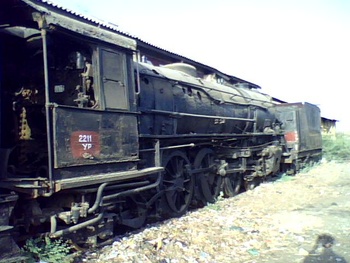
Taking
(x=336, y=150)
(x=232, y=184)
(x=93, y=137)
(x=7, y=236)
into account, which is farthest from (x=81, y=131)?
(x=336, y=150)

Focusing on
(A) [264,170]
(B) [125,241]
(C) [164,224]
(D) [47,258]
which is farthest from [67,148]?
(A) [264,170]

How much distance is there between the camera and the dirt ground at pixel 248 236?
435cm

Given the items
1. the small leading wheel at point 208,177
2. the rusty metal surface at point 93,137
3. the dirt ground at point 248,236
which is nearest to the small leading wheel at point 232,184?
the small leading wheel at point 208,177

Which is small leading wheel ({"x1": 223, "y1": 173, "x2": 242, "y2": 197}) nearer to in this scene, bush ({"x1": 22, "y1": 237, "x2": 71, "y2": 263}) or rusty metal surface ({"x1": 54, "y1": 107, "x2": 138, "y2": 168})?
rusty metal surface ({"x1": 54, "y1": 107, "x2": 138, "y2": 168})

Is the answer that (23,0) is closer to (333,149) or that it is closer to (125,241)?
(125,241)

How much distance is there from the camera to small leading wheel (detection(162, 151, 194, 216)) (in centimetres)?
642

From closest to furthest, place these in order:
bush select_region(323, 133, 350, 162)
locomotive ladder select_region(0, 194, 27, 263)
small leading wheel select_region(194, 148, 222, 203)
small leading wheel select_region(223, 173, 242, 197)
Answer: locomotive ladder select_region(0, 194, 27, 263), small leading wheel select_region(194, 148, 222, 203), small leading wheel select_region(223, 173, 242, 197), bush select_region(323, 133, 350, 162)

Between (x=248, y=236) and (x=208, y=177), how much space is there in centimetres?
301

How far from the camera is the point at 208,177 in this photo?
8094mm

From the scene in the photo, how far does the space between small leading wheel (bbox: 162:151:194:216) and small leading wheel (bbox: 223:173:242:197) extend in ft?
6.21

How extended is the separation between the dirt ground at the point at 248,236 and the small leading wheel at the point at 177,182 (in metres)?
0.33

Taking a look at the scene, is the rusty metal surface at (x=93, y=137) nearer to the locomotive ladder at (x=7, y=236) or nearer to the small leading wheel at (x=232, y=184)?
the locomotive ladder at (x=7, y=236)

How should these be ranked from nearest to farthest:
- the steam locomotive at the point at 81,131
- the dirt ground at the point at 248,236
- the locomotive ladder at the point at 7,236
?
the locomotive ladder at the point at 7,236
the steam locomotive at the point at 81,131
the dirt ground at the point at 248,236

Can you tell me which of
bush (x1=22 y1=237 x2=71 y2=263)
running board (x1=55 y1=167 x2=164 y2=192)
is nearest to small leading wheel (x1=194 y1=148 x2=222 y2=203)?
running board (x1=55 y1=167 x2=164 y2=192)
